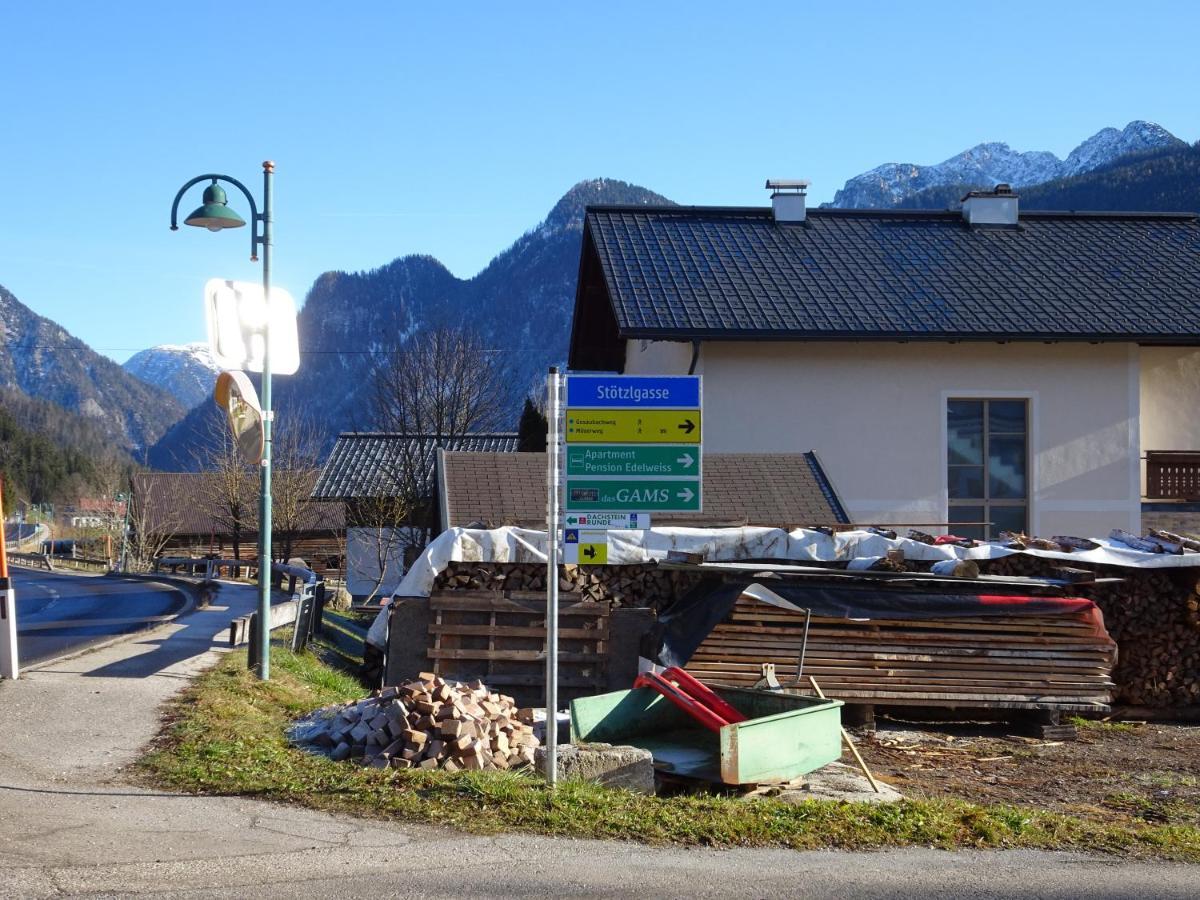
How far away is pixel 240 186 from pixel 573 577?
5.63 m

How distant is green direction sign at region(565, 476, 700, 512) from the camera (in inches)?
332

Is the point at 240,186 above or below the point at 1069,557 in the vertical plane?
above

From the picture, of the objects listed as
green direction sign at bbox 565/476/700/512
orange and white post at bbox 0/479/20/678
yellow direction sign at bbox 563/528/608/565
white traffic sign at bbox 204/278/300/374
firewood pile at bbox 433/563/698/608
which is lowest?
orange and white post at bbox 0/479/20/678

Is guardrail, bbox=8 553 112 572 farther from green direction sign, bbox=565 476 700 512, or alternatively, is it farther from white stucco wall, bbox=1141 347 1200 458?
green direction sign, bbox=565 476 700 512

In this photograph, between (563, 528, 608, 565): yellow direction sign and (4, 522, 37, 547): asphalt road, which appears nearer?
(563, 528, 608, 565): yellow direction sign

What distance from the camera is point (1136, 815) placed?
368 inches

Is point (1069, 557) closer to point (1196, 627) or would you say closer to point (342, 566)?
point (1196, 627)

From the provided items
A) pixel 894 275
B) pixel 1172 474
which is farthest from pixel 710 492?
pixel 1172 474

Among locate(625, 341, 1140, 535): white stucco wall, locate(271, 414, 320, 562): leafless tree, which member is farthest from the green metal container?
locate(271, 414, 320, 562): leafless tree

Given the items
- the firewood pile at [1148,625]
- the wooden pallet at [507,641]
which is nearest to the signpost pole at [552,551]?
the wooden pallet at [507,641]

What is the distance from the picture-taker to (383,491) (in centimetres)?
4103

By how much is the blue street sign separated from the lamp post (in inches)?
178

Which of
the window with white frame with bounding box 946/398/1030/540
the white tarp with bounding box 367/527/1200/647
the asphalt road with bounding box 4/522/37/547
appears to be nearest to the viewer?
the white tarp with bounding box 367/527/1200/647

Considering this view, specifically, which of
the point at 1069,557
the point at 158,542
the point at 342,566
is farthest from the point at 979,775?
the point at 158,542
